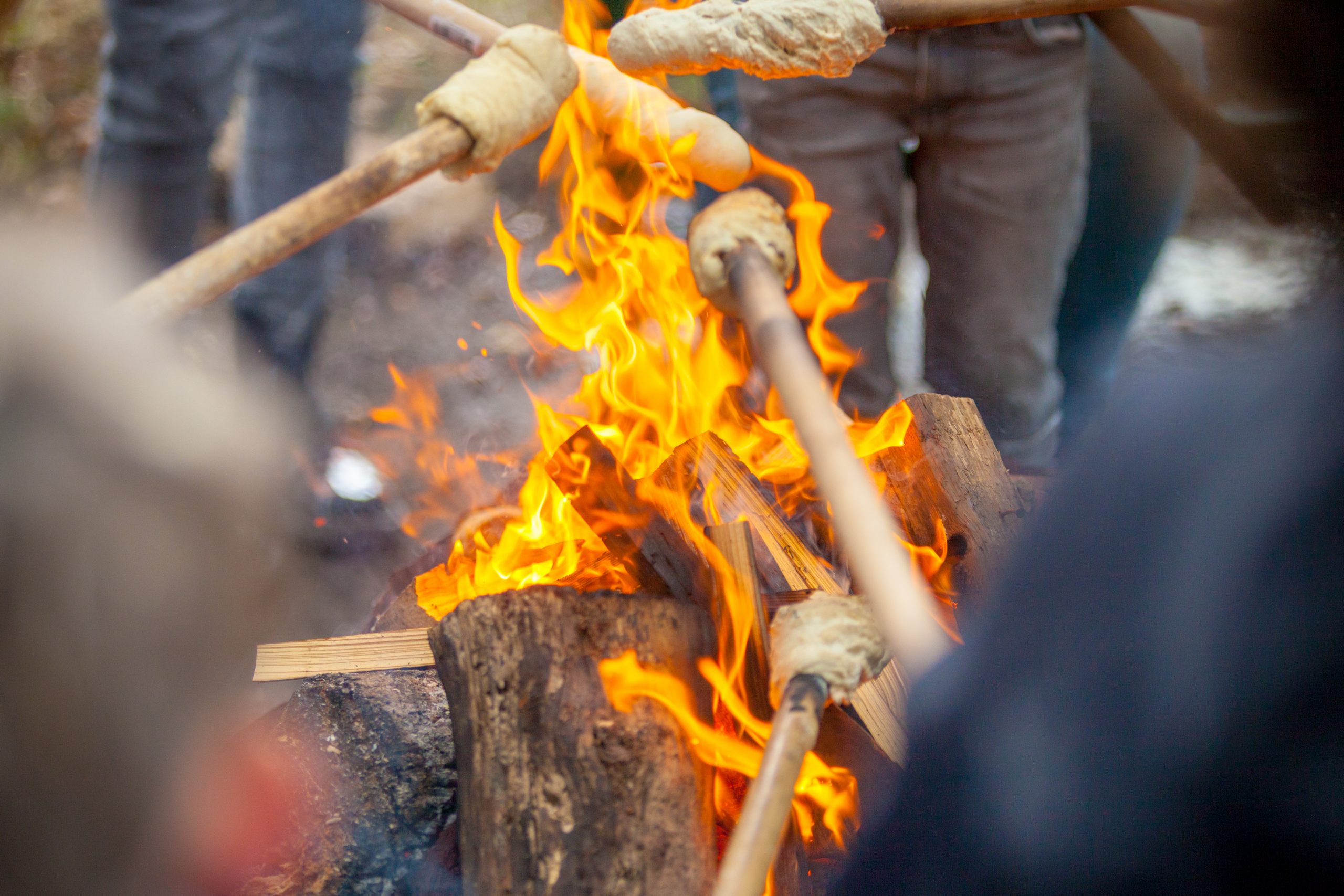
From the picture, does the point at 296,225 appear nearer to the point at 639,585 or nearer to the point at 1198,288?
the point at 639,585

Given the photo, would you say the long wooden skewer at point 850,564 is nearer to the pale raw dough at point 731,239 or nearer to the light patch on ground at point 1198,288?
the pale raw dough at point 731,239

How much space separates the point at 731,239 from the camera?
5.25ft

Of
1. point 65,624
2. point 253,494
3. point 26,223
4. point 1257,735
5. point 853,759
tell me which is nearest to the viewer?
point 1257,735

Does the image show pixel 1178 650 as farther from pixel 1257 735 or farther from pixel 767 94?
pixel 767 94

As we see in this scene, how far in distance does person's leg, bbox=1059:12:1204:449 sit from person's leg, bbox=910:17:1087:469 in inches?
8.7

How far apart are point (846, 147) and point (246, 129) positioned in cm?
225

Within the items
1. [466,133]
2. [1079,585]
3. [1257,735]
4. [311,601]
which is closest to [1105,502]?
[1079,585]

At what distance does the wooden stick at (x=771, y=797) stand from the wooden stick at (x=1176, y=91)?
3.49 ft

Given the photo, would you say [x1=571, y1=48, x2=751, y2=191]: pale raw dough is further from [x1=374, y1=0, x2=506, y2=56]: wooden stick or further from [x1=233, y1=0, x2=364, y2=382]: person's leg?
[x1=233, y1=0, x2=364, y2=382]: person's leg

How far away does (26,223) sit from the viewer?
2217 mm

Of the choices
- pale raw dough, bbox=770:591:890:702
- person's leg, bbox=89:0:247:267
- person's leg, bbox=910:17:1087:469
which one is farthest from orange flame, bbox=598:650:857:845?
person's leg, bbox=89:0:247:267

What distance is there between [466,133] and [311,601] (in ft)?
6.46

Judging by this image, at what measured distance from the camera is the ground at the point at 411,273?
362 centimetres

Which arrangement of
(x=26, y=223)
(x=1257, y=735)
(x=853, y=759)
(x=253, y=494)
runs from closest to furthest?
(x=1257, y=735), (x=853, y=759), (x=26, y=223), (x=253, y=494)
